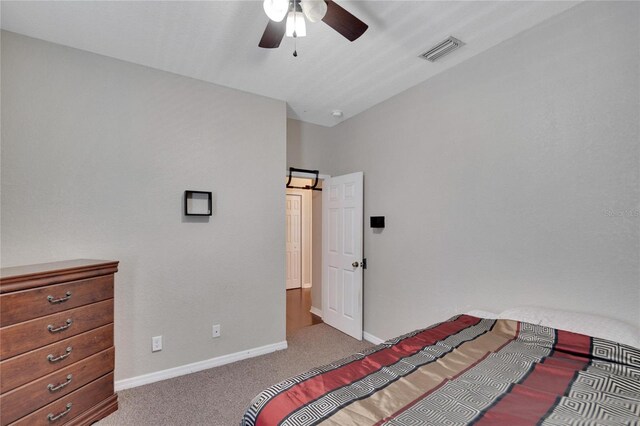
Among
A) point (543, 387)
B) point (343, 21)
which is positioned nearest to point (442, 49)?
point (343, 21)

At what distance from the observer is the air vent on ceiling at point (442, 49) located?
7.30 feet

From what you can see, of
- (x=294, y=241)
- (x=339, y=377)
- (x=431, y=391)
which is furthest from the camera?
(x=294, y=241)

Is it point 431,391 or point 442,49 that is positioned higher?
point 442,49

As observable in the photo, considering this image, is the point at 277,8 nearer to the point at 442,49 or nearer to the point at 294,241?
the point at 442,49

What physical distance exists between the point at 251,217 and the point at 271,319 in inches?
45.3

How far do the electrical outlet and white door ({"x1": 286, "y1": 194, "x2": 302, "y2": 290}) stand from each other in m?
3.72

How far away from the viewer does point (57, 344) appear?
187 centimetres

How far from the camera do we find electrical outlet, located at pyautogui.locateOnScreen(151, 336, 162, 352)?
2611 mm

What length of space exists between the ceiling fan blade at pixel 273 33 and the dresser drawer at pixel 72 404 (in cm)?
259

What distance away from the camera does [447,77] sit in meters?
2.64

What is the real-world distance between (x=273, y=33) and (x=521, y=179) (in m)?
1.95

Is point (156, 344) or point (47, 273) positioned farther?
point (156, 344)

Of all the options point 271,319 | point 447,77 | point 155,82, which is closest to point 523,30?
point 447,77

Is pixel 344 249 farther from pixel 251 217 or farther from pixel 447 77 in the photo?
pixel 447 77
